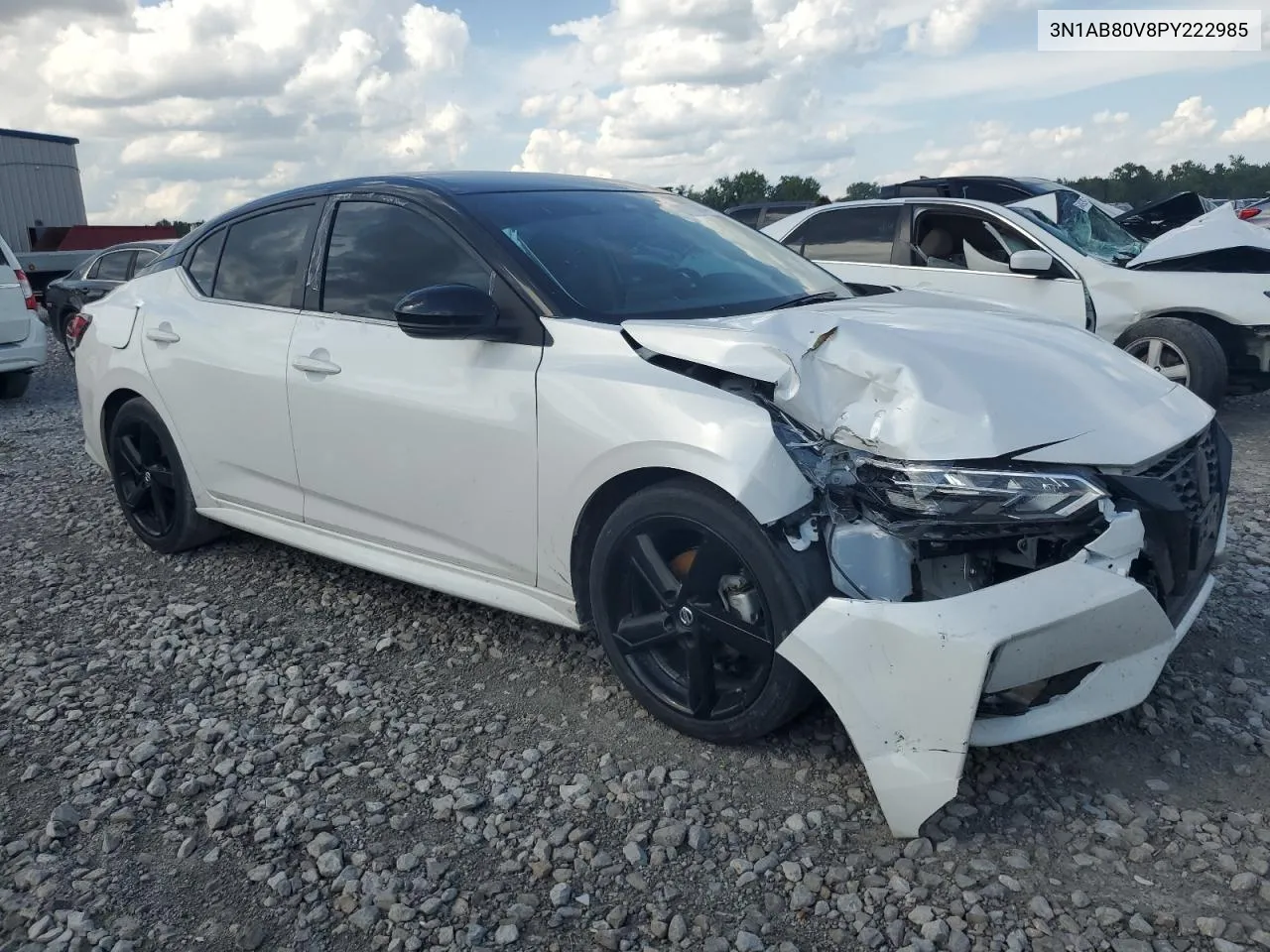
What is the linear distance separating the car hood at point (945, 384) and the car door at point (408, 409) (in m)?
0.55

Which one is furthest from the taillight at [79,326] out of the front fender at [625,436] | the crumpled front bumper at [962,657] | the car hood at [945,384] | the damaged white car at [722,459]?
the crumpled front bumper at [962,657]

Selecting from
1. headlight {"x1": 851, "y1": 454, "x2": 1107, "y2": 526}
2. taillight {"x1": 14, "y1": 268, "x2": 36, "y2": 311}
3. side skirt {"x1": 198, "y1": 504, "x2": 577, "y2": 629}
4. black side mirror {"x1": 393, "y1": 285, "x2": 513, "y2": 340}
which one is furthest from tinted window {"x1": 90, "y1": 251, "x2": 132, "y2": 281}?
headlight {"x1": 851, "y1": 454, "x2": 1107, "y2": 526}

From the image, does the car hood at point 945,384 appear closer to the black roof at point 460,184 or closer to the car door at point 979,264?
the black roof at point 460,184

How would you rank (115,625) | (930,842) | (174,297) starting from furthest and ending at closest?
(174,297)
(115,625)
(930,842)

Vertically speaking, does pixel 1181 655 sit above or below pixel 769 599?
below

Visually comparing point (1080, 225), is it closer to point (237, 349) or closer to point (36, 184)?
point (237, 349)

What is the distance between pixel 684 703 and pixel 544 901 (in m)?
0.75

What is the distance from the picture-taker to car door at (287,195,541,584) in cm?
333

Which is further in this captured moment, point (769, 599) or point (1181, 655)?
point (1181, 655)

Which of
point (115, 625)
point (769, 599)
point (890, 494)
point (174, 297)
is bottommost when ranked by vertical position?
point (115, 625)

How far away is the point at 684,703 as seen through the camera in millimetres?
3049

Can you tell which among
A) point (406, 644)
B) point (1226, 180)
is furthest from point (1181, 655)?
point (1226, 180)

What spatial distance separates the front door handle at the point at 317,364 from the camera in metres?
3.82

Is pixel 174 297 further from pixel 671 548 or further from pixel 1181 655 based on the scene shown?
pixel 1181 655
